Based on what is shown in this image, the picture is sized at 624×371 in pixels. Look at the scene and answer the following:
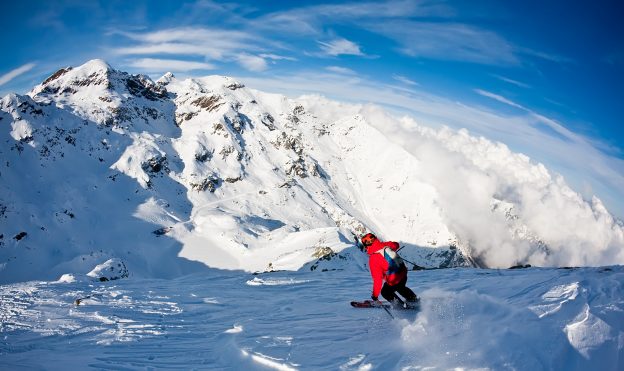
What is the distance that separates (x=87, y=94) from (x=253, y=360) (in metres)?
223

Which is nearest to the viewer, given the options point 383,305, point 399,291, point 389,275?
point 389,275

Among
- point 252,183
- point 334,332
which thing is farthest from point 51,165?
point 334,332

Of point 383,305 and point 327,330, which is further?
point 383,305

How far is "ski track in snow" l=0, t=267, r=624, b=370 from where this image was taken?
22.2ft

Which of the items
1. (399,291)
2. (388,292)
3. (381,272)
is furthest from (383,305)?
(381,272)

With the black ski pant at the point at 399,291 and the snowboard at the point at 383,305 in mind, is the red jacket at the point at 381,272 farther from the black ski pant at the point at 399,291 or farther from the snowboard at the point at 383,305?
the snowboard at the point at 383,305

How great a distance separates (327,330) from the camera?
9547 mm

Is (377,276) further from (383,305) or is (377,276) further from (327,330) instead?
(327,330)

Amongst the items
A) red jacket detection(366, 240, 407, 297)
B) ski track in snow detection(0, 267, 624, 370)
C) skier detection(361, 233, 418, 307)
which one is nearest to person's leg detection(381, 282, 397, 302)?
skier detection(361, 233, 418, 307)

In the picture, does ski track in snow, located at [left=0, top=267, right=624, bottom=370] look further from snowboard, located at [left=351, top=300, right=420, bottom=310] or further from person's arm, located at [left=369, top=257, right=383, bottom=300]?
person's arm, located at [left=369, top=257, right=383, bottom=300]

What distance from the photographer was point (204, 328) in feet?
35.2

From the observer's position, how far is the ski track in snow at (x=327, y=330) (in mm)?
6752

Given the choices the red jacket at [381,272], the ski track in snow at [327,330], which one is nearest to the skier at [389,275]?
the red jacket at [381,272]

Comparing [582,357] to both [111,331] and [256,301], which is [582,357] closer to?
[256,301]
